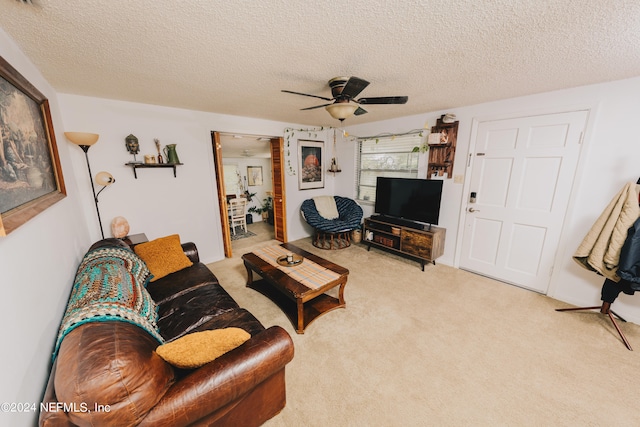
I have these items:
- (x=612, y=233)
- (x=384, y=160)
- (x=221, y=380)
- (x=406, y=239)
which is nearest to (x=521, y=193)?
(x=612, y=233)

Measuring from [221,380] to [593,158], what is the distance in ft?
11.9

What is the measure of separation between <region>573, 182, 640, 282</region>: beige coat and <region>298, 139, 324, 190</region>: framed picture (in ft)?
12.5

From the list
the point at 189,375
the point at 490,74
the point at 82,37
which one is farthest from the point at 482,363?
the point at 82,37

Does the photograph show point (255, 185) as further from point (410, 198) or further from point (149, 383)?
point (149, 383)

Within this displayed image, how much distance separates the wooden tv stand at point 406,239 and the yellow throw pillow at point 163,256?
275 cm

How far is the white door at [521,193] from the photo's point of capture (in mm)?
2445

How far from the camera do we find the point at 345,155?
188 inches

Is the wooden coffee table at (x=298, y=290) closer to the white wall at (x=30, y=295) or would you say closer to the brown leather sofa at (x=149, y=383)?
the brown leather sofa at (x=149, y=383)

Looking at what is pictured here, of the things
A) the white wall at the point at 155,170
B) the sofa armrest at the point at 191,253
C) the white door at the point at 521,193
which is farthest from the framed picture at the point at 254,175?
the white door at the point at 521,193

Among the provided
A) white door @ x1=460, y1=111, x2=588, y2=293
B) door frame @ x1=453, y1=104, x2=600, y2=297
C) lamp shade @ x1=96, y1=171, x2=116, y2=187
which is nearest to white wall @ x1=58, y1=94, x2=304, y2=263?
lamp shade @ x1=96, y1=171, x2=116, y2=187

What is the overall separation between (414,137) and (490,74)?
167 cm

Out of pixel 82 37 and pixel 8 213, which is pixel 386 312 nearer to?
pixel 8 213

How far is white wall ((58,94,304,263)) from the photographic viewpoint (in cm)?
259

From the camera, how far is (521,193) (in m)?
2.73
